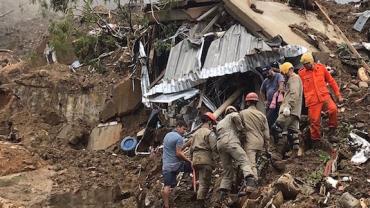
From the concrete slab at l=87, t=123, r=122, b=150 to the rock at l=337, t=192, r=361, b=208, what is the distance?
752 centimetres

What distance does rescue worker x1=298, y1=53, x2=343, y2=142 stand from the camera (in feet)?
31.9

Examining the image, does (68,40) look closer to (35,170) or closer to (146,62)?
(146,62)

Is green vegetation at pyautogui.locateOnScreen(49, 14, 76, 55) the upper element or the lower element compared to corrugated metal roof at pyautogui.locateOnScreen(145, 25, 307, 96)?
upper

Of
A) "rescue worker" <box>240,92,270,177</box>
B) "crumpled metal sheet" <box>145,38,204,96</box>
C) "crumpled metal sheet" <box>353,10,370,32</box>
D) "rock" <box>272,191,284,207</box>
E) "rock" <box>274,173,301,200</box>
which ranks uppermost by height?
"crumpled metal sheet" <box>353,10,370,32</box>

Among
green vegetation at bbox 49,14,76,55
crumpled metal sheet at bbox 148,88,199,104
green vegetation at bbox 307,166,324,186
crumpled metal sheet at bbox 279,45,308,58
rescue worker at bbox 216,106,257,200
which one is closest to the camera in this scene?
green vegetation at bbox 307,166,324,186

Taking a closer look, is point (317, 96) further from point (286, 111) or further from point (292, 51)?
point (292, 51)

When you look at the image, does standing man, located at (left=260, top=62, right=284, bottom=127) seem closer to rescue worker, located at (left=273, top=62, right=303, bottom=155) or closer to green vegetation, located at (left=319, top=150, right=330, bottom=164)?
rescue worker, located at (left=273, top=62, right=303, bottom=155)

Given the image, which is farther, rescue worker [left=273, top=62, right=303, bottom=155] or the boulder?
the boulder

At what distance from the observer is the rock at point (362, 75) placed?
12.3 metres

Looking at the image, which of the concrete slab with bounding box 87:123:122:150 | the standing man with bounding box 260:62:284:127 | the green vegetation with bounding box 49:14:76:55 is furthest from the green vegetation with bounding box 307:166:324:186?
the green vegetation with bounding box 49:14:76:55

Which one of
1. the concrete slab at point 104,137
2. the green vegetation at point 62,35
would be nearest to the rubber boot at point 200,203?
the concrete slab at point 104,137

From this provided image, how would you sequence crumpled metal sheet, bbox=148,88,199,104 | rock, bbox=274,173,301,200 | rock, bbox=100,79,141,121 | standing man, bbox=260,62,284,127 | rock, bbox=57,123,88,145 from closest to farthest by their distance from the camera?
rock, bbox=274,173,301,200, standing man, bbox=260,62,284,127, crumpled metal sheet, bbox=148,88,199,104, rock, bbox=100,79,141,121, rock, bbox=57,123,88,145

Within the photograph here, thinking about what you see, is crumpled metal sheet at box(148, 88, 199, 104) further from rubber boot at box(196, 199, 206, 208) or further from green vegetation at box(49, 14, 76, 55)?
green vegetation at box(49, 14, 76, 55)

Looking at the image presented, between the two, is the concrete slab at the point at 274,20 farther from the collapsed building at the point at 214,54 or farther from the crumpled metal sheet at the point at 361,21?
the crumpled metal sheet at the point at 361,21
